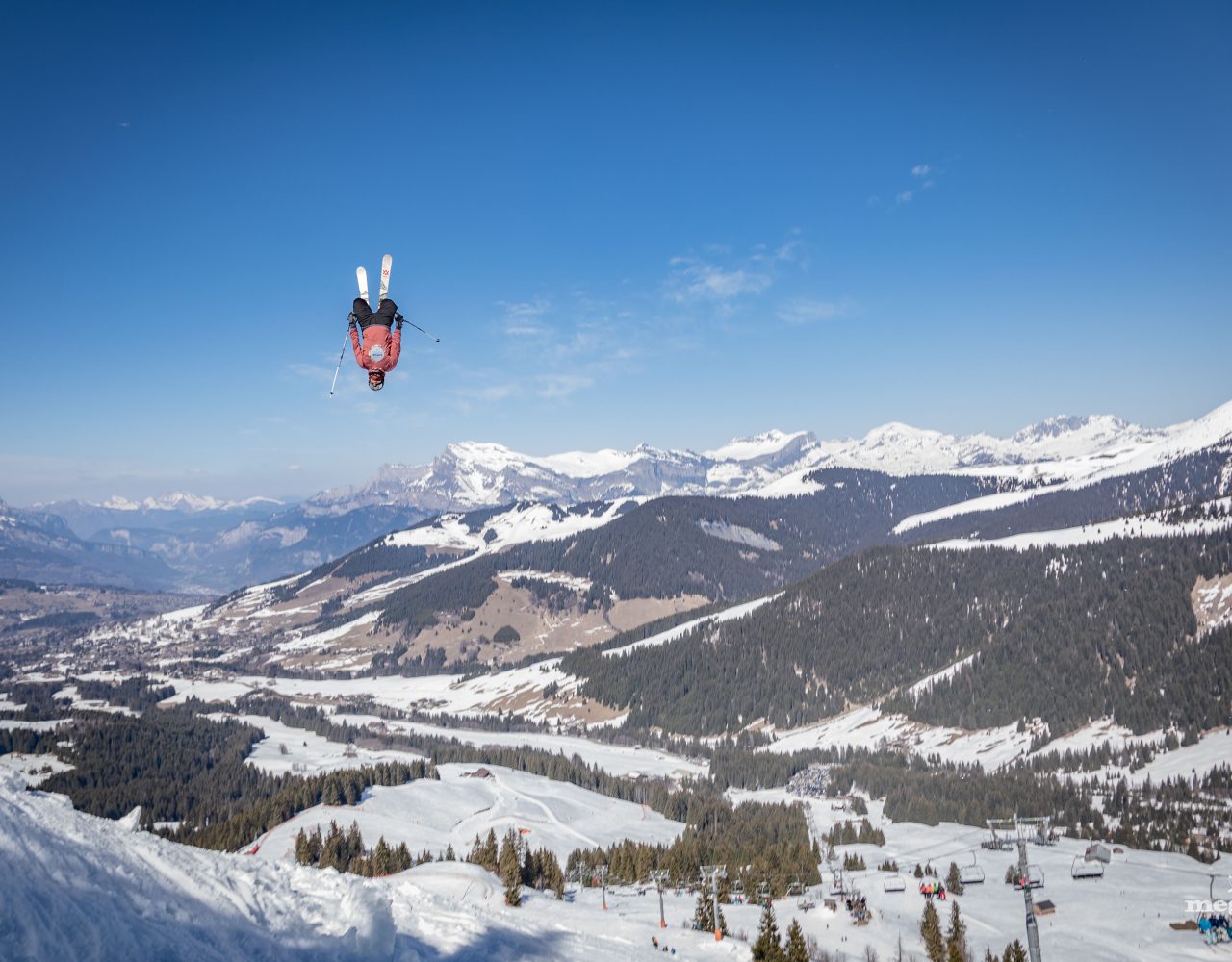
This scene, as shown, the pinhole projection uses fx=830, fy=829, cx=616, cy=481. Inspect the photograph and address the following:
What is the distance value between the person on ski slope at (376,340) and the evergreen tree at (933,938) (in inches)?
2642

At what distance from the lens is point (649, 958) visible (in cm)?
3819

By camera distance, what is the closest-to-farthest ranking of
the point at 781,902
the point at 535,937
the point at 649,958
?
the point at 535,937 → the point at 649,958 → the point at 781,902

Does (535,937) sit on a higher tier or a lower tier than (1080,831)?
higher

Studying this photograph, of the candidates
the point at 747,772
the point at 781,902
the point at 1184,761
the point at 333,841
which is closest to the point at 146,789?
the point at 333,841

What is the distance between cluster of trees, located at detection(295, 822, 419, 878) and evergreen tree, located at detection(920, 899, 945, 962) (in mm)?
48965

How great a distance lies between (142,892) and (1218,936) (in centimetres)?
8535

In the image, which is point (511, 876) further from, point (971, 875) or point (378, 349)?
point (378, 349)

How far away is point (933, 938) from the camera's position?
69875 millimetres

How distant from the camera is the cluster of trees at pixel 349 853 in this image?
83875 mm

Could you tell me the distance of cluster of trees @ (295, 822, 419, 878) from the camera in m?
83.9

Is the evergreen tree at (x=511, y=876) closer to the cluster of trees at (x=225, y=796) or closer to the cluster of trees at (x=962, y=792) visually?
the cluster of trees at (x=225, y=796)

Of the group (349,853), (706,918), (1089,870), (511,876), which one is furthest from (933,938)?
(349,853)

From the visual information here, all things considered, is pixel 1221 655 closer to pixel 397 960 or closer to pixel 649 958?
pixel 649 958

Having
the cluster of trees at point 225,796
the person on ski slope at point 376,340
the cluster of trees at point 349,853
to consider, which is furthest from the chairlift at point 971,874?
the person on ski slope at point 376,340
